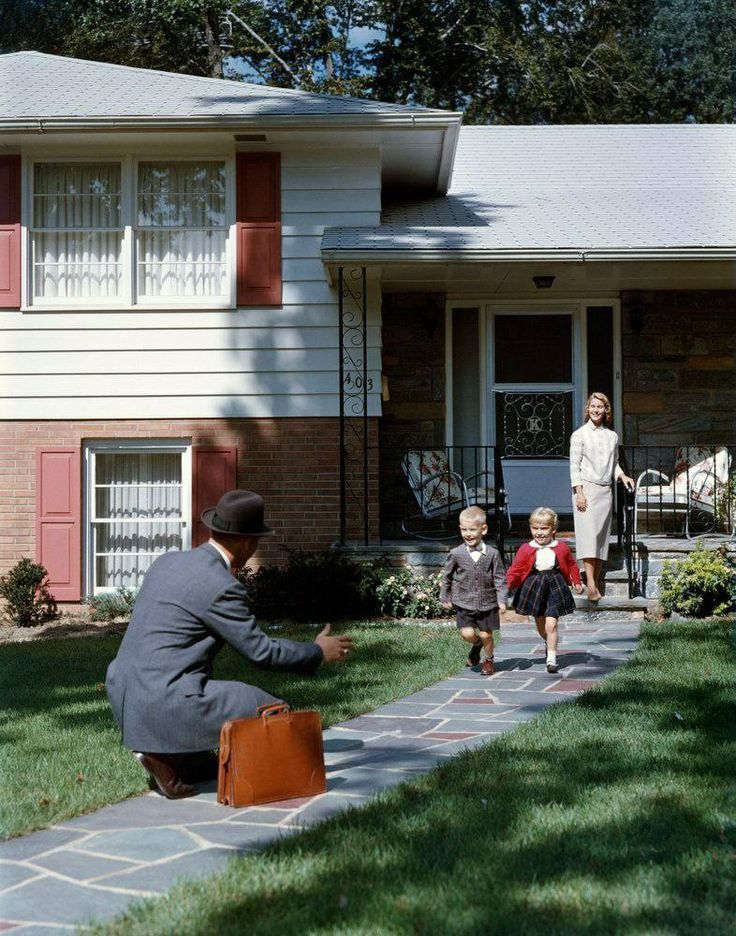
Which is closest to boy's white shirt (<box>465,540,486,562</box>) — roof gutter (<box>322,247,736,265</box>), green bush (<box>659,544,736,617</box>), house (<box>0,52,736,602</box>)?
green bush (<box>659,544,736,617</box>)

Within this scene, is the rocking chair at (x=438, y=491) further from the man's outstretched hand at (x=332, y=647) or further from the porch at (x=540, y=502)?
the man's outstretched hand at (x=332, y=647)

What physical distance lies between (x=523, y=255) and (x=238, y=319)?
3.10m

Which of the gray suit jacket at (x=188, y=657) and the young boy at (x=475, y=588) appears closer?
the gray suit jacket at (x=188, y=657)

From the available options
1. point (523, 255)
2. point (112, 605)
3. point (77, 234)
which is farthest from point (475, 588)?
point (77, 234)

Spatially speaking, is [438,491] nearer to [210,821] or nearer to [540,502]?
[540,502]

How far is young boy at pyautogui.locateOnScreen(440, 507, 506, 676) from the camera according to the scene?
26.7 feet

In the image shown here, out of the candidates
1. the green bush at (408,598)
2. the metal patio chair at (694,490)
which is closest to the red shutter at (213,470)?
the green bush at (408,598)

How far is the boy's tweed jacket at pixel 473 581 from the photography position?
8141 millimetres

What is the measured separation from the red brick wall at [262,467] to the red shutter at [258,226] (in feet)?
4.72

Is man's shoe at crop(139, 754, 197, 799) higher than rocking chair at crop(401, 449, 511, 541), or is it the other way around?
rocking chair at crop(401, 449, 511, 541)

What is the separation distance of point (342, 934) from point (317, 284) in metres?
9.70

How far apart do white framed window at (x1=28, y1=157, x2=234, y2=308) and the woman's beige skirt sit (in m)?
4.66

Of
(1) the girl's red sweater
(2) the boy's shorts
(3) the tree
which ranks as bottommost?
(2) the boy's shorts

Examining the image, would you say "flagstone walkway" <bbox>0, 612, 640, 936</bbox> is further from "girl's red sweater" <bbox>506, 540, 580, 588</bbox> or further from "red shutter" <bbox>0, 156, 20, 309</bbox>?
"red shutter" <bbox>0, 156, 20, 309</bbox>
